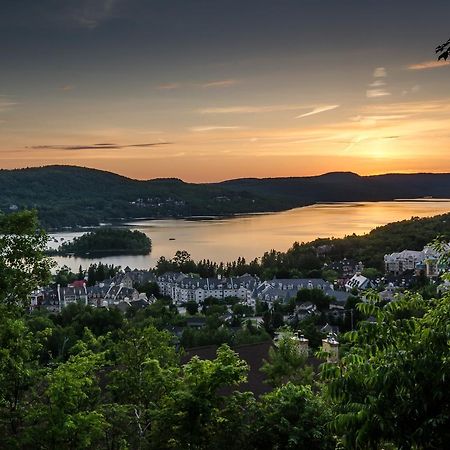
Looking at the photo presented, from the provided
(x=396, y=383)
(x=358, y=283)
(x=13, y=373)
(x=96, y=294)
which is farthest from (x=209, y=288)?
(x=396, y=383)

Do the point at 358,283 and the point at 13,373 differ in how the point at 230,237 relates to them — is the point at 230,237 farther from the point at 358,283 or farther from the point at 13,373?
the point at 13,373

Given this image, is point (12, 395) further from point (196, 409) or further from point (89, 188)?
point (89, 188)

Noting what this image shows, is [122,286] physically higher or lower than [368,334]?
lower

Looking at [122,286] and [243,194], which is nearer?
[122,286]

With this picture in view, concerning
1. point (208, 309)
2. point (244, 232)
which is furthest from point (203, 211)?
point (208, 309)

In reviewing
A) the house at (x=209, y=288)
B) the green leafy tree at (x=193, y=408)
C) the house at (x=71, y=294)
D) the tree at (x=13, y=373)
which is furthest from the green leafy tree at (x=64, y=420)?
the house at (x=209, y=288)

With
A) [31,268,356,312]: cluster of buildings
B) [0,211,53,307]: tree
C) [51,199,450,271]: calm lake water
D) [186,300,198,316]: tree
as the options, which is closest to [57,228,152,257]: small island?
[51,199,450,271]: calm lake water
